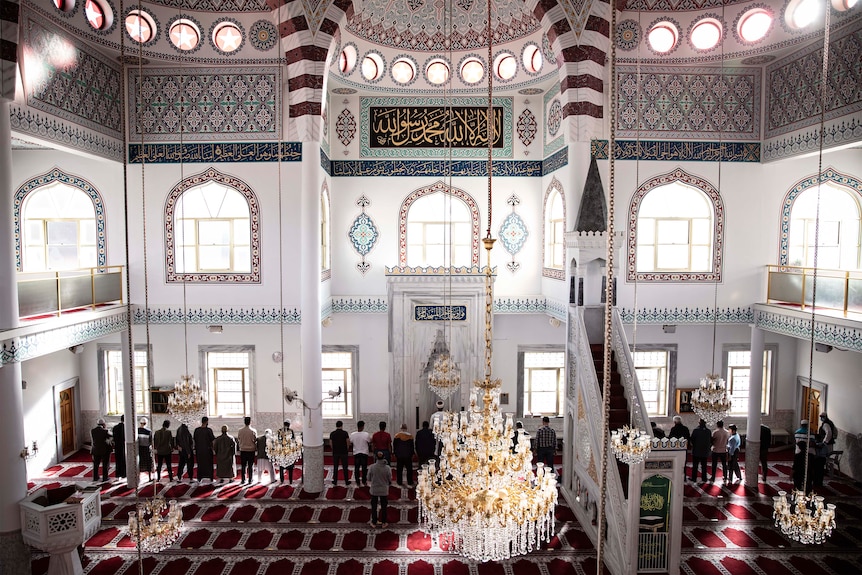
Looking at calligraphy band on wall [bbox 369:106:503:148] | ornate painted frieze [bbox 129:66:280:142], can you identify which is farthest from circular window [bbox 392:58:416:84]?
ornate painted frieze [bbox 129:66:280:142]

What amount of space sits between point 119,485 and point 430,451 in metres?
3.75

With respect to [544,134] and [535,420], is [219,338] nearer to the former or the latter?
[535,420]

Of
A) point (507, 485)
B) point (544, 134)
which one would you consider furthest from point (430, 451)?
point (544, 134)

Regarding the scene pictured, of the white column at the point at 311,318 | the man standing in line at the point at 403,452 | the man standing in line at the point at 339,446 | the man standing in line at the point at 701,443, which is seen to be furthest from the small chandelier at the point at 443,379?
the man standing in line at the point at 701,443

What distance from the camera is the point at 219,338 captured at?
8.30 meters

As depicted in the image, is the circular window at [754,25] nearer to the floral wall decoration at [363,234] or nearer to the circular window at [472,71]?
the circular window at [472,71]

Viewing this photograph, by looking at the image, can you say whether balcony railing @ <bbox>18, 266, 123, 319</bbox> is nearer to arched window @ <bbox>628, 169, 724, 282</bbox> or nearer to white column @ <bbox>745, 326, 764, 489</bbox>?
arched window @ <bbox>628, 169, 724, 282</bbox>

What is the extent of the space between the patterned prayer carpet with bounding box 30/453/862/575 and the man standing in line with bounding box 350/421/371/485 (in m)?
0.23

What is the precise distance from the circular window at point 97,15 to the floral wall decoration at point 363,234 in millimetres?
3697

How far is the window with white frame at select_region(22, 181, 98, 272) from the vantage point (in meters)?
7.78

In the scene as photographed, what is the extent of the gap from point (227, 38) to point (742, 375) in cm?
840

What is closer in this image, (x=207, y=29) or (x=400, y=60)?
(x=207, y=29)

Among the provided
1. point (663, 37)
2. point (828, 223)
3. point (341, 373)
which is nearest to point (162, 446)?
point (341, 373)

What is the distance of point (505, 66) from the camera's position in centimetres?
822
